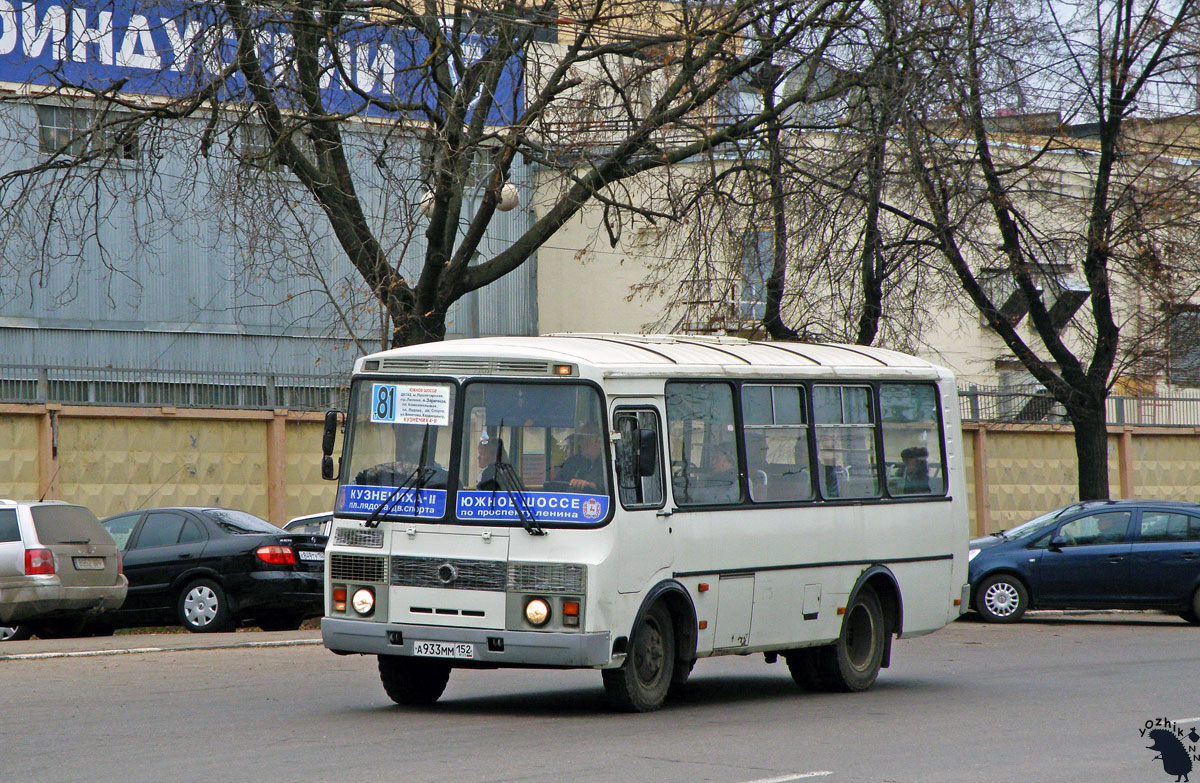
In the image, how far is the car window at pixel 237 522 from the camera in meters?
17.8

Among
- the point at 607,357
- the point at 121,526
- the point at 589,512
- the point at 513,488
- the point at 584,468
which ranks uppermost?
the point at 607,357

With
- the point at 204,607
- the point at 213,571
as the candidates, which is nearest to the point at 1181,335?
the point at 213,571

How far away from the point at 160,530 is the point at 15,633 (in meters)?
2.12

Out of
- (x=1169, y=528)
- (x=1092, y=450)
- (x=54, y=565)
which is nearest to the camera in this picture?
(x=54, y=565)

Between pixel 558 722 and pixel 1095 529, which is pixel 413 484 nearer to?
pixel 558 722

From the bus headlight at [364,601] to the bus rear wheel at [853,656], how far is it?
3.90 m

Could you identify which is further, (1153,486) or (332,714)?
(1153,486)

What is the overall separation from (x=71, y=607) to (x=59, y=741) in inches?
298

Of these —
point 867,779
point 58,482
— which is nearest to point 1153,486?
point 58,482

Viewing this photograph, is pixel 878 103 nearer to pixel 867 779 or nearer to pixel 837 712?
pixel 837 712

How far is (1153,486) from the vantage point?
34.3 m

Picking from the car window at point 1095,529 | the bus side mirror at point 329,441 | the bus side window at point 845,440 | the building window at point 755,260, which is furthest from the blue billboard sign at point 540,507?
the car window at point 1095,529

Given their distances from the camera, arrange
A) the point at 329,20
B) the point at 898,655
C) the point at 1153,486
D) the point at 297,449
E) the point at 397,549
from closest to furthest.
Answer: the point at 397,549
the point at 329,20
the point at 898,655
the point at 297,449
the point at 1153,486

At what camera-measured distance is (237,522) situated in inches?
710
